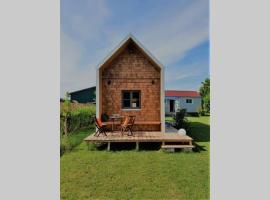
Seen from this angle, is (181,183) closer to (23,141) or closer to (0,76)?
(23,141)

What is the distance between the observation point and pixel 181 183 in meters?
4.19

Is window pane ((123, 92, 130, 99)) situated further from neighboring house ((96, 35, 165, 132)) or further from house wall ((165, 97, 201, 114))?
house wall ((165, 97, 201, 114))

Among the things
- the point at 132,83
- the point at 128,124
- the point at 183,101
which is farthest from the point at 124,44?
the point at 183,101

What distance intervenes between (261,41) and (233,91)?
44.4 inches

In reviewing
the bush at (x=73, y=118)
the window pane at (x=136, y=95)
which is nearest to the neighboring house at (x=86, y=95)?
the bush at (x=73, y=118)

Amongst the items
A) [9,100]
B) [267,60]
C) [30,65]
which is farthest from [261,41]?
[9,100]

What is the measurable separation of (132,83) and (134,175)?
4763mm

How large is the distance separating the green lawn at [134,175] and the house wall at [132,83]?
96.7 inches

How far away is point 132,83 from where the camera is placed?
866 cm

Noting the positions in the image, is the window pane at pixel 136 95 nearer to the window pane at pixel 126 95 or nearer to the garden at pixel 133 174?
the window pane at pixel 126 95

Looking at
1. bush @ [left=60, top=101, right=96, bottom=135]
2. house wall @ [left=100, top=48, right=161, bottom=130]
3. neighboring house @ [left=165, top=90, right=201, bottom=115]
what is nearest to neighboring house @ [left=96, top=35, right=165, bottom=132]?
house wall @ [left=100, top=48, right=161, bottom=130]

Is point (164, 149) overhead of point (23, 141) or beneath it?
beneath

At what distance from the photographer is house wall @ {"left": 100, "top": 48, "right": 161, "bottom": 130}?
8.62 meters

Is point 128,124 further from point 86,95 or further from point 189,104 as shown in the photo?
point 189,104
